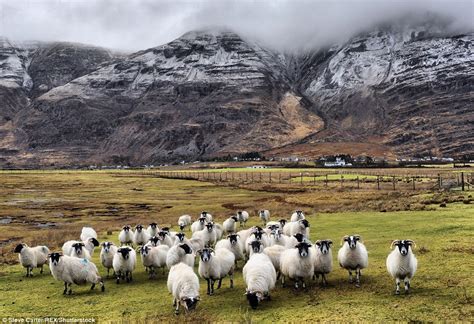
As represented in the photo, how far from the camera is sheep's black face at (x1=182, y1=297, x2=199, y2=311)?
1472 centimetres

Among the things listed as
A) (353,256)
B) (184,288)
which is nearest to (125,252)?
(184,288)

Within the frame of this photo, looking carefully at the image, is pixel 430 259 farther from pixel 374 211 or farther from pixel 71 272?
pixel 374 211

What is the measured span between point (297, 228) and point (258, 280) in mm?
11215

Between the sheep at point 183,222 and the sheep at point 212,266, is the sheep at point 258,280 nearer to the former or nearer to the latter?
the sheep at point 212,266

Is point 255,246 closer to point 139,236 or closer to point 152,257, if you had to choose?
point 152,257

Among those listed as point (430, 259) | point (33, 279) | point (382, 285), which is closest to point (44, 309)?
point (33, 279)

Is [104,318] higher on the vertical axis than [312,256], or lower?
lower

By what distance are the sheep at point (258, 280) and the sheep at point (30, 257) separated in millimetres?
12696

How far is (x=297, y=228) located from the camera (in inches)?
1043

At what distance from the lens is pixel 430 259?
20.0 m

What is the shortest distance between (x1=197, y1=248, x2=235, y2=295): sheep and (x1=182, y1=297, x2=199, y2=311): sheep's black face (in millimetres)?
2668

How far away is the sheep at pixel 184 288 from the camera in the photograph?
14859mm

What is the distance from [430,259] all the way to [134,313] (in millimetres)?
13104

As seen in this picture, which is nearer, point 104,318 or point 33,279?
point 104,318
